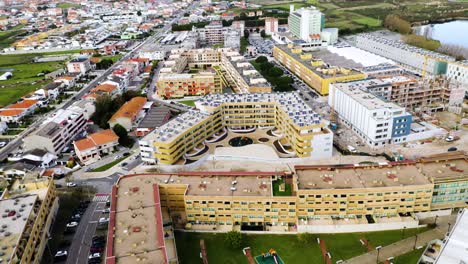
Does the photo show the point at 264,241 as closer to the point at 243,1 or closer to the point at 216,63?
the point at 216,63

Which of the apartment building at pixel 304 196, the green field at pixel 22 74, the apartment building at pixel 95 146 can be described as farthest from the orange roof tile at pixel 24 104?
the apartment building at pixel 304 196

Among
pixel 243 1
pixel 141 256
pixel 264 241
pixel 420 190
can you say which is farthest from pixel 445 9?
pixel 141 256

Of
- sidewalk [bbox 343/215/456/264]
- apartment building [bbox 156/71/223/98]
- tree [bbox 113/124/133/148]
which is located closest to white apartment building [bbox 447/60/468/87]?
sidewalk [bbox 343/215/456/264]

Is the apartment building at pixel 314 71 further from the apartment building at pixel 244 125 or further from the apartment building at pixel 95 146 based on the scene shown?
the apartment building at pixel 95 146

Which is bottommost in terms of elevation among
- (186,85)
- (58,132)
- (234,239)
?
(234,239)

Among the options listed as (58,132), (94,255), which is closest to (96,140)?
(58,132)

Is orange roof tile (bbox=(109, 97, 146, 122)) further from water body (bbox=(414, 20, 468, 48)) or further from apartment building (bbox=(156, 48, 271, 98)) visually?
water body (bbox=(414, 20, 468, 48))

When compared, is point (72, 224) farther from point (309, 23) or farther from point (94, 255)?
point (309, 23)
